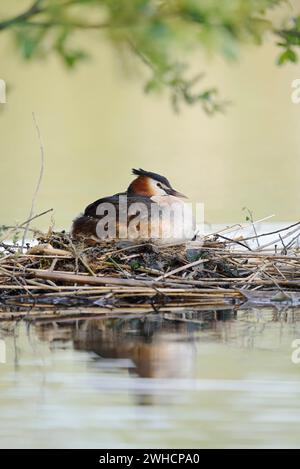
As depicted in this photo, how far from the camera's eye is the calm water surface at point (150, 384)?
7.02 ft

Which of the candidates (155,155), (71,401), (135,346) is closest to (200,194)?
(155,155)

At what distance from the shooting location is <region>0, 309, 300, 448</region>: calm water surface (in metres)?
2.14

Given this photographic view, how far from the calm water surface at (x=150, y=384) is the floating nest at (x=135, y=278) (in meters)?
0.44

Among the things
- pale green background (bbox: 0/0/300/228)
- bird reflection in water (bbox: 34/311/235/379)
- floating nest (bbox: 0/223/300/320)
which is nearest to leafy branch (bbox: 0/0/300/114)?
floating nest (bbox: 0/223/300/320)

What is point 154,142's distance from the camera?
7.29m

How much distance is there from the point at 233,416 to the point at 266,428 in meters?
0.11

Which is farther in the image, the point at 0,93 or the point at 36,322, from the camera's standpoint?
the point at 0,93

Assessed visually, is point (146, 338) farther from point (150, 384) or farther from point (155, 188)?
point (155, 188)

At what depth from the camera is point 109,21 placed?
13.4 ft

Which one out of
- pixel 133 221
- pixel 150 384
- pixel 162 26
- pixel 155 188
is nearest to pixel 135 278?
pixel 133 221

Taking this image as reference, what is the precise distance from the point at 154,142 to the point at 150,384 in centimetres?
478

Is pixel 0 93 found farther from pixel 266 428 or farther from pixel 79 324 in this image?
pixel 266 428
